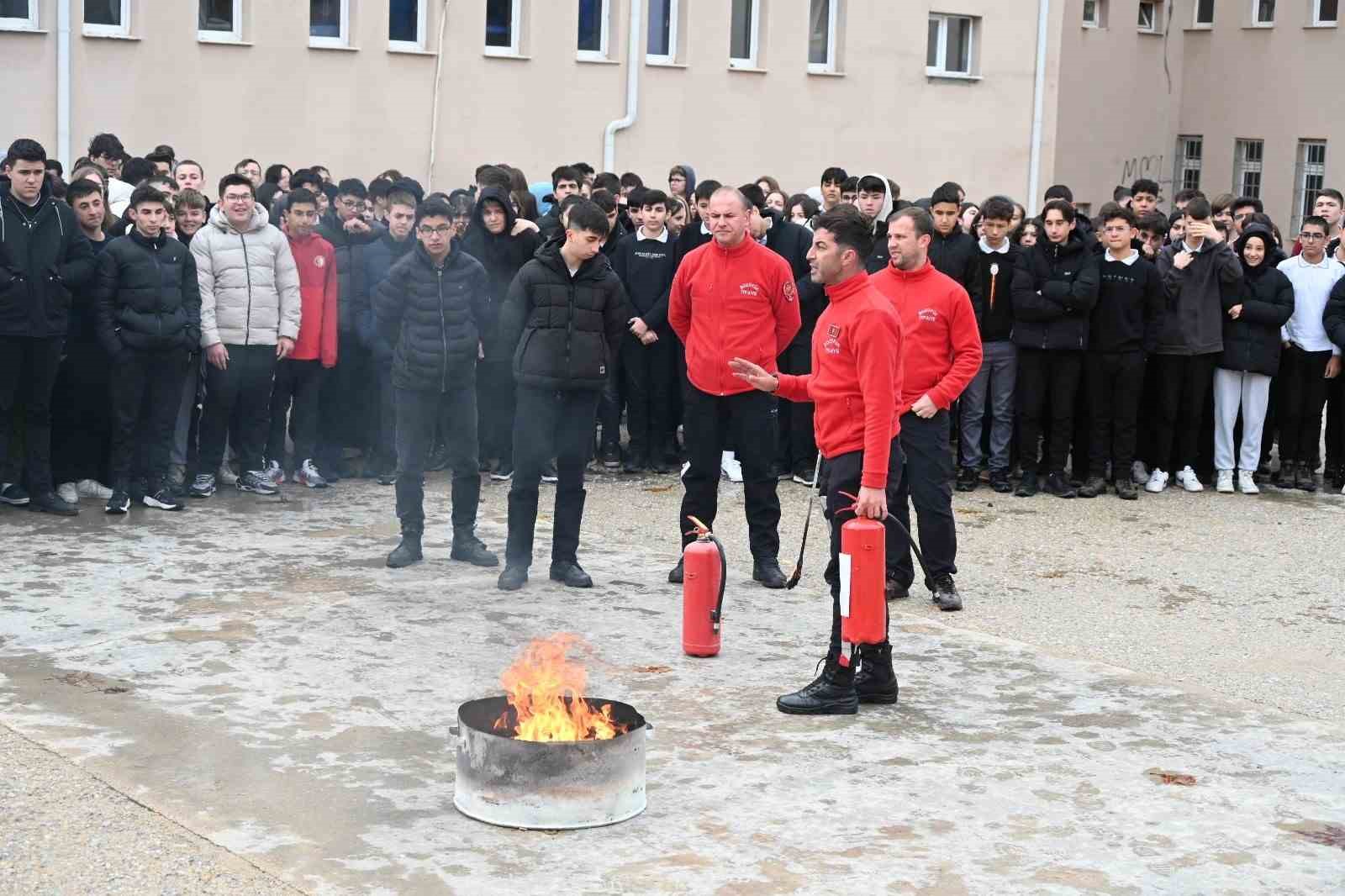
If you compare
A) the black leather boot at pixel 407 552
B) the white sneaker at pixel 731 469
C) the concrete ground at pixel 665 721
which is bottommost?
the concrete ground at pixel 665 721

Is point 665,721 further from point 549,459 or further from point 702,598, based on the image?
point 549,459

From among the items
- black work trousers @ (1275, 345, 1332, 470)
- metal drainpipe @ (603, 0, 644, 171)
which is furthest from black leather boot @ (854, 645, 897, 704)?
metal drainpipe @ (603, 0, 644, 171)

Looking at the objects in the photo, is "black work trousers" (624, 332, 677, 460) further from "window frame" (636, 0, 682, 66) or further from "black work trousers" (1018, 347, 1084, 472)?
"window frame" (636, 0, 682, 66)

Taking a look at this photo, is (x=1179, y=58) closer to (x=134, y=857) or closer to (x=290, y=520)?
(x=290, y=520)

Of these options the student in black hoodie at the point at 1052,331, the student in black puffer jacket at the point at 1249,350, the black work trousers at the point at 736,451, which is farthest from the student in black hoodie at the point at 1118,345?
the black work trousers at the point at 736,451

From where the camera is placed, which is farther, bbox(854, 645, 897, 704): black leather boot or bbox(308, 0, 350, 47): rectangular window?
bbox(308, 0, 350, 47): rectangular window

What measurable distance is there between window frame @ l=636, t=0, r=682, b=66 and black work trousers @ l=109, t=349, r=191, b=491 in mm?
14294

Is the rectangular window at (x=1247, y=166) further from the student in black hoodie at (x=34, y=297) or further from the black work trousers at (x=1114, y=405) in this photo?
the student in black hoodie at (x=34, y=297)

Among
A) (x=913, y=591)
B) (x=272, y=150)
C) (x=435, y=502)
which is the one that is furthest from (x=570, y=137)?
(x=913, y=591)

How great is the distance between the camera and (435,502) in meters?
12.5

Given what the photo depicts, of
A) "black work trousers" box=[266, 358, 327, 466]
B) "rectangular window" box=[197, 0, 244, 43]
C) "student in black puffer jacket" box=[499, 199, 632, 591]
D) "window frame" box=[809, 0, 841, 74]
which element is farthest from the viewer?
"window frame" box=[809, 0, 841, 74]

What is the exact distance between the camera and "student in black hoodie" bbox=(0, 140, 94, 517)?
438 inches

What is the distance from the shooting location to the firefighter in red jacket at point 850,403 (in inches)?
298

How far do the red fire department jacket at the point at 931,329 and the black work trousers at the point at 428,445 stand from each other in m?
2.52
